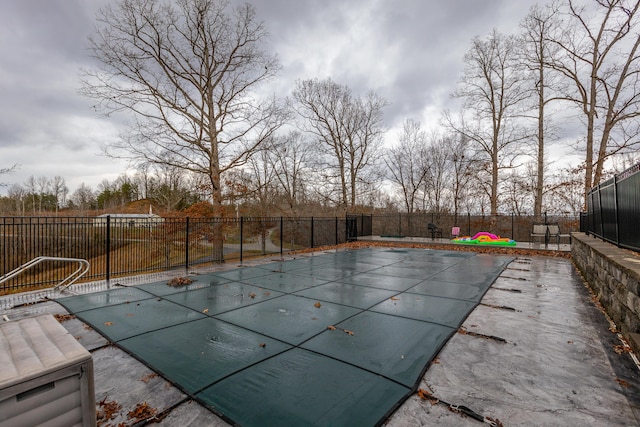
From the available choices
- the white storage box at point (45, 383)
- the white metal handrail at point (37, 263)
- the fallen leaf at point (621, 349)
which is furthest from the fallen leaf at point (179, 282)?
the fallen leaf at point (621, 349)

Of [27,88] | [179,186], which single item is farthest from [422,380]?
[179,186]

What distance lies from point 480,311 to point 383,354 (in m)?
2.42

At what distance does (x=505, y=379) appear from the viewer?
8.88 ft

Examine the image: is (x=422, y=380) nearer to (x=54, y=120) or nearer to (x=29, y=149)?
(x=54, y=120)

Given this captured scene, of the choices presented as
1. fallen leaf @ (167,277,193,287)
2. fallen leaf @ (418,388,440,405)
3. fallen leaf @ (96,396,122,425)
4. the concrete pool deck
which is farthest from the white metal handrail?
fallen leaf @ (418,388,440,405)

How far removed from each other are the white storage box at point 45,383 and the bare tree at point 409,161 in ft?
86.0

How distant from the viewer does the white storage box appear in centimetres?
129

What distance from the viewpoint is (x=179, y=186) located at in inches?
1192

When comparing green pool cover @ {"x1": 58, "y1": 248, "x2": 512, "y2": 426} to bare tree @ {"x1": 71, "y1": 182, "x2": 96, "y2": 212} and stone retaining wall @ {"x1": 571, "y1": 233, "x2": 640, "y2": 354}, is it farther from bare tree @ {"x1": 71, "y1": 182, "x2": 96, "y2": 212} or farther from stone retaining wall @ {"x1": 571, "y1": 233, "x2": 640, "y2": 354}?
bare tree @ {"x1": 71, "y1": 182, "x2": 96, "y2": 212}

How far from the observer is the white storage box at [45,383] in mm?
1289

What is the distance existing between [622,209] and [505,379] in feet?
→ 12.4

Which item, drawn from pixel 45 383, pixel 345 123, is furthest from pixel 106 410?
pixel 345 123

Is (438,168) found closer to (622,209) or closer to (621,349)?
(622,209)

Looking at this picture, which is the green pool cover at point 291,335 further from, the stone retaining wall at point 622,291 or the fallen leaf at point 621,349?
the stone retaining wall at point 622,291
